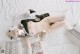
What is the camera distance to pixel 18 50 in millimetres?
1167

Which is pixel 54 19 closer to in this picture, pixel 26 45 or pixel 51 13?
Result: pixel 51 13

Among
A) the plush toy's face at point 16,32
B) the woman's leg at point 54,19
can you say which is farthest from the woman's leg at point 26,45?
the woman's leg at point 54,19

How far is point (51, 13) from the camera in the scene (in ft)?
4.31

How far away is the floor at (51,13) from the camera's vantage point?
4.05ft

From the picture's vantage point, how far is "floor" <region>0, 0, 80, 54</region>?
123 cm

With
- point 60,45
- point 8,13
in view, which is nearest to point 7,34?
point 8,13

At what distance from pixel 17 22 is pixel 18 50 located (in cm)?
23

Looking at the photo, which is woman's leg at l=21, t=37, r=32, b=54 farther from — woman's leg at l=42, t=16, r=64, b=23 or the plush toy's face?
woman's leg at l=42, t=16, r=64, b=23

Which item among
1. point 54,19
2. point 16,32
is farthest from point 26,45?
point 54,19

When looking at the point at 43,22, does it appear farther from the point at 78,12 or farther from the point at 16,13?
the point at 78,12

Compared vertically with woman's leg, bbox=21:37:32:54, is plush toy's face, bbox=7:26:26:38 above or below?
above

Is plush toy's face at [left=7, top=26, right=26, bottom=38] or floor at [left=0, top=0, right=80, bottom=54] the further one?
floor at [left=0, top=0, right=80, bottom=54]

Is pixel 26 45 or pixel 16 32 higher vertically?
pixel 16 32

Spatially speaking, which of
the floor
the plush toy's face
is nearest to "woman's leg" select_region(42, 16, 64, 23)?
the floor
